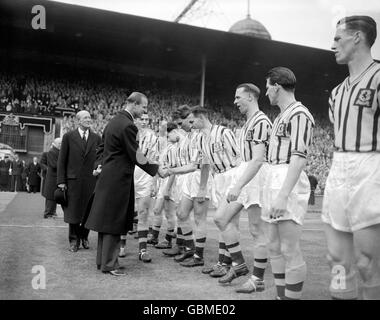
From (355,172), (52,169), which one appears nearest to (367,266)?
(355,172)

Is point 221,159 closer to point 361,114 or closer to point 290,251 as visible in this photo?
point 290,251

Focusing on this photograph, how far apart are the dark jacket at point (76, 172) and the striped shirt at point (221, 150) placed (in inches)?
→ 99.4

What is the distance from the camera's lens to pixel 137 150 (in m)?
5.47

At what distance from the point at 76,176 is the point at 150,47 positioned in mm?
20779

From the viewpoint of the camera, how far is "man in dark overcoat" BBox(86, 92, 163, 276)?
5410 millimetres

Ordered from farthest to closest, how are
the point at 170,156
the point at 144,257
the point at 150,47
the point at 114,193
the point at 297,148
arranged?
the point at 150,47
the point at 170,156
the point at 144,257
the point at 114,193
the point at 297,148

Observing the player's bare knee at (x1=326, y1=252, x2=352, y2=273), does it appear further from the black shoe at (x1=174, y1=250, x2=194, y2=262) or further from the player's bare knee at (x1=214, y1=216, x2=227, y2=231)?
the black shoe at (x1=174, y1=250, x2=194, y2=262)

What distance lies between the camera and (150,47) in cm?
2680

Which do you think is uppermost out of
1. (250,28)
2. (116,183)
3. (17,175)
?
(250,28)

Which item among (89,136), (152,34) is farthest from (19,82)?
(89,136)

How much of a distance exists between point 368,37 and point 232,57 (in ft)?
86.3

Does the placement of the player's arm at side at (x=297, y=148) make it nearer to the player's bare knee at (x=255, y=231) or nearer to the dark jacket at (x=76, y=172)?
the player's bare knee at (x=255, y=231)

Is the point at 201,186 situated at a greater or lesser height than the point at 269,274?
greater

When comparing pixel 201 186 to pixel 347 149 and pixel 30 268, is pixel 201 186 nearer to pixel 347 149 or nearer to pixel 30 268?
pixel 30 268
